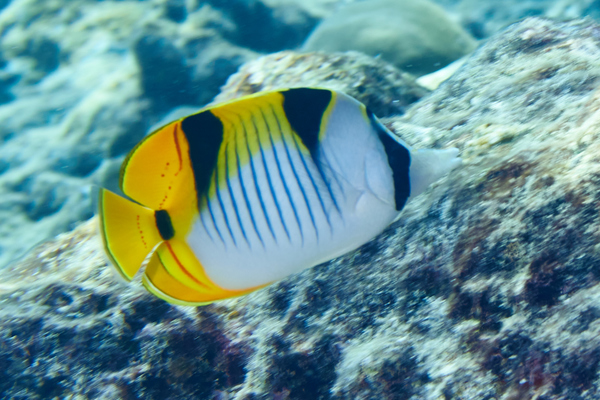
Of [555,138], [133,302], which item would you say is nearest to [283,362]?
[133,302]

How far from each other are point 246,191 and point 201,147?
→ 158 mm

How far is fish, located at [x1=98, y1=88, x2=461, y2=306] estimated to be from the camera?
3.02 feet

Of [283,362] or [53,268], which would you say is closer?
[283,362]

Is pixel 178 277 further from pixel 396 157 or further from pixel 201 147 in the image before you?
pixel 396 157

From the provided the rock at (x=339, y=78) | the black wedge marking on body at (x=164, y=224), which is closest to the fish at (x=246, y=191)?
the black wedge marking on body at (x=164, y=224)

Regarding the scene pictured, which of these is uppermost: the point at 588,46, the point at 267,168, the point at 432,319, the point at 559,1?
the point at 559,1

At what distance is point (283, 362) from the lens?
50.8 inches

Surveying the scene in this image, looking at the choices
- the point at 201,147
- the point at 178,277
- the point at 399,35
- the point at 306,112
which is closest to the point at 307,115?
the point at 306,112

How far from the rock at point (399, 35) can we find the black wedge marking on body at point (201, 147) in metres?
4.45

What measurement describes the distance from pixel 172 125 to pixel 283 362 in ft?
2.85

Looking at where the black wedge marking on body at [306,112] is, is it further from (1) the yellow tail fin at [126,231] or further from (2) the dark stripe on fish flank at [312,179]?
(1) the yellow tail fin at [126,231]

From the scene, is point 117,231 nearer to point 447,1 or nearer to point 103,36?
point 103,36

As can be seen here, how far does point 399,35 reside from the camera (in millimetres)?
4977

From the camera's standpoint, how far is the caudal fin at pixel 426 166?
0.98m
